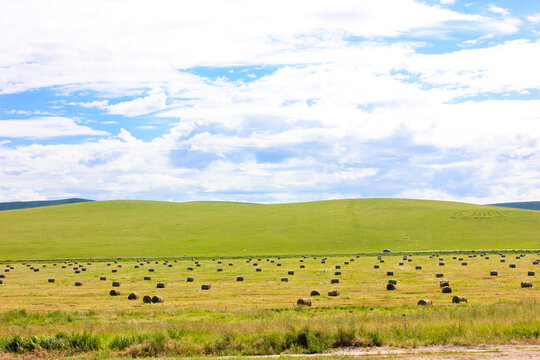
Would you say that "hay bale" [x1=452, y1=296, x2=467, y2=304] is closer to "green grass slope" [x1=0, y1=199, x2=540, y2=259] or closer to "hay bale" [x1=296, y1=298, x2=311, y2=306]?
"hay bale" [x1=296, y1=298, x2=311, y2=306]

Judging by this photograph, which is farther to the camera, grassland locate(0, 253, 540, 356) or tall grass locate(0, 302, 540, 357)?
grassland locate(0, 253, 540, 356)

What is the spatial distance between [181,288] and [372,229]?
3654 inches

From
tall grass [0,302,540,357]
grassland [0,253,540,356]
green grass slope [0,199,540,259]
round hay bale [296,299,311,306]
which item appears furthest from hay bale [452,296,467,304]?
green grass slope [0,199,540,259]

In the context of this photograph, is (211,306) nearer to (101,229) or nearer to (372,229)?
(372,229)

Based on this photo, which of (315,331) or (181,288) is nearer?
(315,331)

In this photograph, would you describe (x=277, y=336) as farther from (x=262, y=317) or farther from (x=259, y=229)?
(x=259, y=229)

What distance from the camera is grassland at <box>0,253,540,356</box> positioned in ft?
62.2

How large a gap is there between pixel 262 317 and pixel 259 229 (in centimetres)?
11095

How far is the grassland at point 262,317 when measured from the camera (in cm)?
1897

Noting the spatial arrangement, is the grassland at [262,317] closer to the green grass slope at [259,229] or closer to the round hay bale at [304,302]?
the round hay bale at [304,302]

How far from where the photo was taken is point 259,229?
136 meters

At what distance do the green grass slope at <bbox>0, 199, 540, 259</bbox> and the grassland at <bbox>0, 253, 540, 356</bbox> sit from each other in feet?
199

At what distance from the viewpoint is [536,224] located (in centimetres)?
12575

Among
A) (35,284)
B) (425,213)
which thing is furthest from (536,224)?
(35,284)
